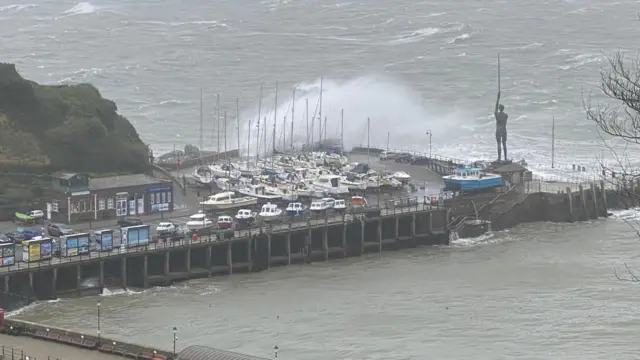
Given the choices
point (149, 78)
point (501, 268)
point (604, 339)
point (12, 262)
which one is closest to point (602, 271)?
point (501, 268)

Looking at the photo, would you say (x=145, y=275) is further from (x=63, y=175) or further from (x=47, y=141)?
(x=47, y=141)

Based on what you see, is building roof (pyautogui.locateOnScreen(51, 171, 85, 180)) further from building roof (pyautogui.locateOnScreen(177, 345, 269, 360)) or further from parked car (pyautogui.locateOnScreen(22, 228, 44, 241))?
building roof (pyautogui.locateOnScreen(177, 345, 269, 360))

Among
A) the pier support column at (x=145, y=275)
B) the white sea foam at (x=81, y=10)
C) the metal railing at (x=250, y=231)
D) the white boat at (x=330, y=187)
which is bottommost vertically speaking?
the pier support column at (x=145, y=275)

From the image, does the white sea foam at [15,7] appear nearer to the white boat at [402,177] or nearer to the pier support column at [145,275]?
the white boat at [402,177]

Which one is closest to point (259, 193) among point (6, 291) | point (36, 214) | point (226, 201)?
point (226, 201)

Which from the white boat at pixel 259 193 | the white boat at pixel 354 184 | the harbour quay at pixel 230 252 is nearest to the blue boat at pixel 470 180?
the harbour quay at pixel 230 252

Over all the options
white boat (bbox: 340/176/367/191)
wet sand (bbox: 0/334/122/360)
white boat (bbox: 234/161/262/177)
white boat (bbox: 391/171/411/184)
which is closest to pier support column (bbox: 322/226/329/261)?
white boat (bbox: 340/176/367/191)
